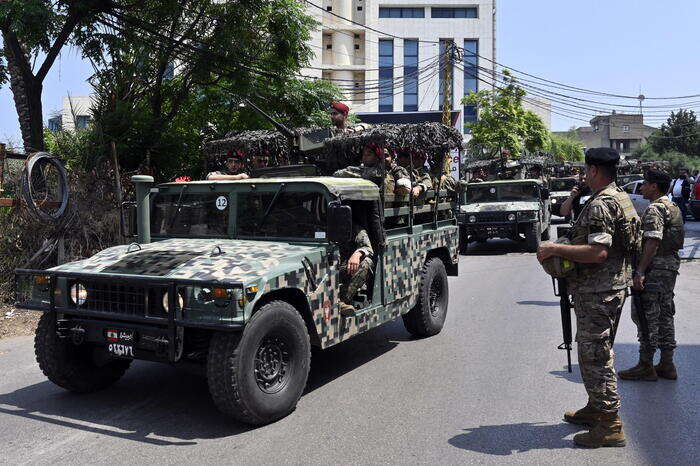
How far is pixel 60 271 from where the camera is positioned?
509cm

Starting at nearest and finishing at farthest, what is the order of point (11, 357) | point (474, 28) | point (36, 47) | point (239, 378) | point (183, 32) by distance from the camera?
point (239, 378) → point (11, 357) → point (36, 47) → point (183, 32) → point (474, 28)

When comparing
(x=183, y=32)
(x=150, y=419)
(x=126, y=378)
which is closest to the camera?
(x=150, y=419)

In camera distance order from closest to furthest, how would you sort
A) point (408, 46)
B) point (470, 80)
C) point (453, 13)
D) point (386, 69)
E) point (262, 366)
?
point (262, 366), point (386, 69), point (408, 46), point (470, 80), point (453, 13)

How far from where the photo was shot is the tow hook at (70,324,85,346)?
4.98 meters

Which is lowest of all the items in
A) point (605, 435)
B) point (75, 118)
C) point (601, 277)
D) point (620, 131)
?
point (605, 435)

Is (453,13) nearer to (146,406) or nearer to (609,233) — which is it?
(609,233)

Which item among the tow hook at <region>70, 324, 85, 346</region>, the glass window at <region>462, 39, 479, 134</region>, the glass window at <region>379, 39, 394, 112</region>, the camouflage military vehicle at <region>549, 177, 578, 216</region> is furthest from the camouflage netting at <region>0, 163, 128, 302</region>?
the glass window at <region>379, 39, 394, 112</region>

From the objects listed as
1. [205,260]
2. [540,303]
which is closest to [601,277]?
[205,260]

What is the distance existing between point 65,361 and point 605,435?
157 inches

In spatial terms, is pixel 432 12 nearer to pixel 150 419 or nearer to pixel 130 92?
pixel 130 92

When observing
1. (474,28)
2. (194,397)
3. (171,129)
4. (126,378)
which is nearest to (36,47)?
(171,129)

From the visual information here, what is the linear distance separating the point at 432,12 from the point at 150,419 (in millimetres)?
59834

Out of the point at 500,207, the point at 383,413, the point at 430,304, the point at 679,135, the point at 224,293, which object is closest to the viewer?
the point at 224,293

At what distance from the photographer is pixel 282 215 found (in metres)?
5.75
